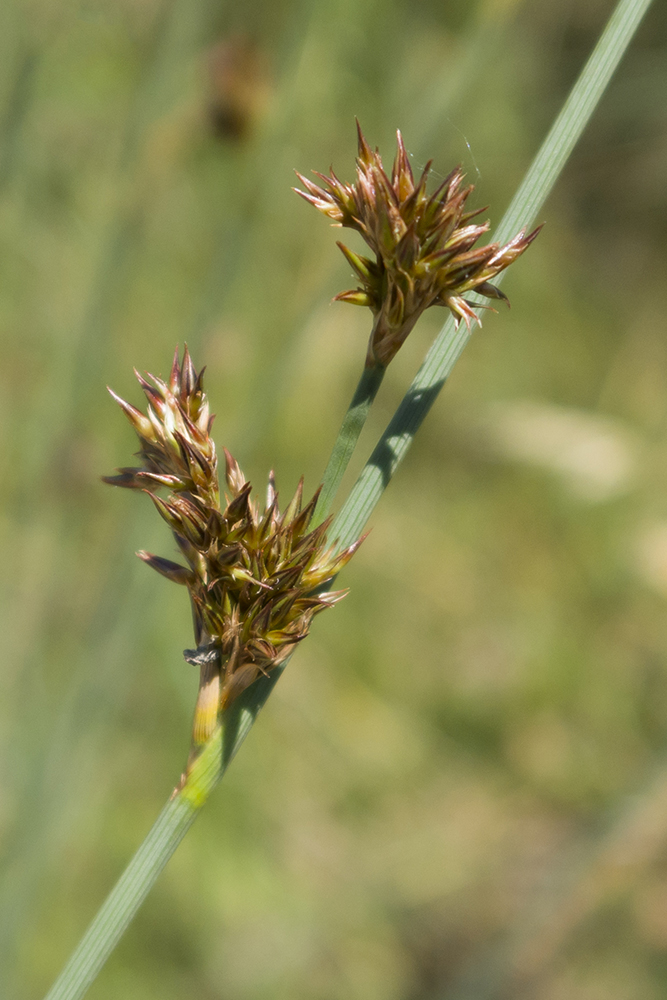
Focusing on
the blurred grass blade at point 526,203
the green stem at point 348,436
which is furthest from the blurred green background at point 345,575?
the green stem at point 348,436

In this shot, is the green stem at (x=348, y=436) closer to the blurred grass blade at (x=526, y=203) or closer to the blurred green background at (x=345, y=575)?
the blurred grass blade at (x=526, y=203)

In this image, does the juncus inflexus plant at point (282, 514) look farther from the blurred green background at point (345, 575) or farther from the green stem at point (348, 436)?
the blurred green background at point (345, 575)

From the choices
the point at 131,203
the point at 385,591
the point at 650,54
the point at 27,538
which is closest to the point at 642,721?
the point at 385,591

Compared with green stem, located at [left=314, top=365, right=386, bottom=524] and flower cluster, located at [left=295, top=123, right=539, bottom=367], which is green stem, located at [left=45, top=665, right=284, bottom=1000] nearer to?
green stem, located at [left=314, top=365, right=386, bottom=524]

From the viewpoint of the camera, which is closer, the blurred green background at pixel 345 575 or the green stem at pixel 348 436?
the green stem at pixel 348 436

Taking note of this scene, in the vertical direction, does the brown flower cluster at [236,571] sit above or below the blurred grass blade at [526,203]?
below

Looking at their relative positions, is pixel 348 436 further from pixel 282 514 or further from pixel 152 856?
pixel 152 856

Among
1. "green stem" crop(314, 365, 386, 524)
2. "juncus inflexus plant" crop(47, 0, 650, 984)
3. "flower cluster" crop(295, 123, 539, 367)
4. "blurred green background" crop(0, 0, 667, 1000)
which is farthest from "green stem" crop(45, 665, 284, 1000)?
"blurred green background" crop(0, 0, 667, 1000)
